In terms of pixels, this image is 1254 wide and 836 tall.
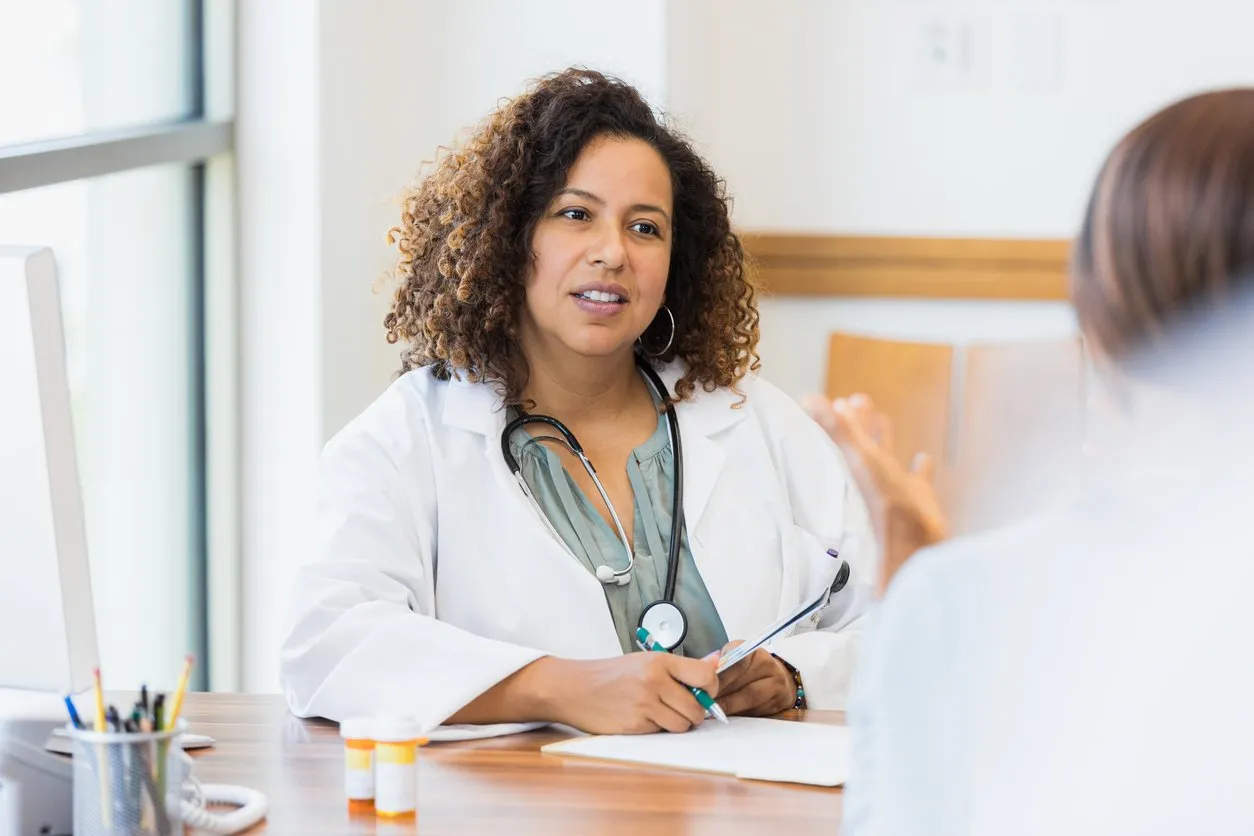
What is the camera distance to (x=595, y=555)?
1.75m

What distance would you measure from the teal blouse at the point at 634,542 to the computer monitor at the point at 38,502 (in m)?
0.76

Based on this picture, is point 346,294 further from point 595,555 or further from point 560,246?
point 595,555

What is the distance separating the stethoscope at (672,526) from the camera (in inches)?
64.0

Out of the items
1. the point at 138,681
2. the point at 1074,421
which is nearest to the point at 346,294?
the point at 138,681

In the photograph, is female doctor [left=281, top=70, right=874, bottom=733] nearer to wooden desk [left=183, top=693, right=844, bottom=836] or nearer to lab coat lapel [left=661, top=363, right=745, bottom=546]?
lab coat lapel [left=661, top=363, right=745, bottom=546]

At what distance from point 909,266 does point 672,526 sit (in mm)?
1594

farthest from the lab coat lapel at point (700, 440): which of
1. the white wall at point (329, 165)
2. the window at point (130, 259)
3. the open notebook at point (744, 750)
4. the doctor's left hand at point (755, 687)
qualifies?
the window at point (130, 259)

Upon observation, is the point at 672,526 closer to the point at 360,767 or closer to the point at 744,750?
the point at 744,750

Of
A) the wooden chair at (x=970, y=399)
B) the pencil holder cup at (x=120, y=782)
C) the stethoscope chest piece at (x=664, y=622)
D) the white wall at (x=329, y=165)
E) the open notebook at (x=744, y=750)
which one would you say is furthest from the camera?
the wooden chair at (x=970, y=399)

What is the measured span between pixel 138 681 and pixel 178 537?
29cm

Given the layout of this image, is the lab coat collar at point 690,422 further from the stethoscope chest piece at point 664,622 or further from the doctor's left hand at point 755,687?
the doctor's left hand at point 755,687

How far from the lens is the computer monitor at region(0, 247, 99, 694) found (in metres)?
1.00

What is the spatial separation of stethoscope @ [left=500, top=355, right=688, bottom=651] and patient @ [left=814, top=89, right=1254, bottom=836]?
89 centimetres

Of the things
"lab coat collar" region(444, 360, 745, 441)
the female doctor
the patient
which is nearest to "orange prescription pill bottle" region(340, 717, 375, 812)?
the female doctor
